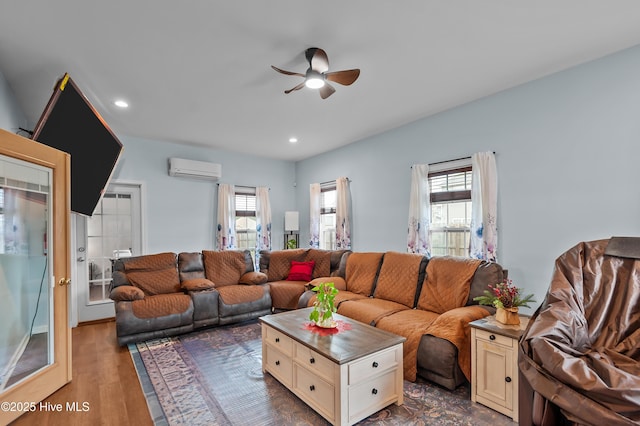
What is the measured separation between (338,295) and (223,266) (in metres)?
1.94

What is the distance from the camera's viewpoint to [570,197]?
2771 mm

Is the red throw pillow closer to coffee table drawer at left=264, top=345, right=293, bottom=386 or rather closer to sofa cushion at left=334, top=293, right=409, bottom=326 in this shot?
sofa cushion at left=334, top=293, right=409, bottom=326

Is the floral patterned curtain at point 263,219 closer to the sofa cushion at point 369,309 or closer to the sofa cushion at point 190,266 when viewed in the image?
the sofa cushion at point 190,266

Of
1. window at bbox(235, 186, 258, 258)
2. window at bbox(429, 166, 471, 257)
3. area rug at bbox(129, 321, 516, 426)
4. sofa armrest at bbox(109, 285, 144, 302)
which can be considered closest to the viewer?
area rug at bbox(129, 321, 516, 426)

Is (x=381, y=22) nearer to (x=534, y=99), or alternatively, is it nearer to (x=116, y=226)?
(x=534, y=99)

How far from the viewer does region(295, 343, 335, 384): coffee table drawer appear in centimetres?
202

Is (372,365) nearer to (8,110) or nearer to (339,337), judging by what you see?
(339,337)

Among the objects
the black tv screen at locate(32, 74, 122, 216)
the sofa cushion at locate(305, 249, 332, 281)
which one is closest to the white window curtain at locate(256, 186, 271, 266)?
the sofa cushion at locate(305, 249, 332, 281)

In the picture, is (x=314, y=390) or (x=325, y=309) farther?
(x=325, y=309)

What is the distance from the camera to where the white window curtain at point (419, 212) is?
395 centimetres

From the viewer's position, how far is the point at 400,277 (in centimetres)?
350

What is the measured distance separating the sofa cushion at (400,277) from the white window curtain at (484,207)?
24.5 inches

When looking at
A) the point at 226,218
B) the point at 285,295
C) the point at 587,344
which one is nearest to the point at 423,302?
the point at 587,344

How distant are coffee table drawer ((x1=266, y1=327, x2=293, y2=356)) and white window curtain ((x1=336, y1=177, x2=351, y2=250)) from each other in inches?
100
